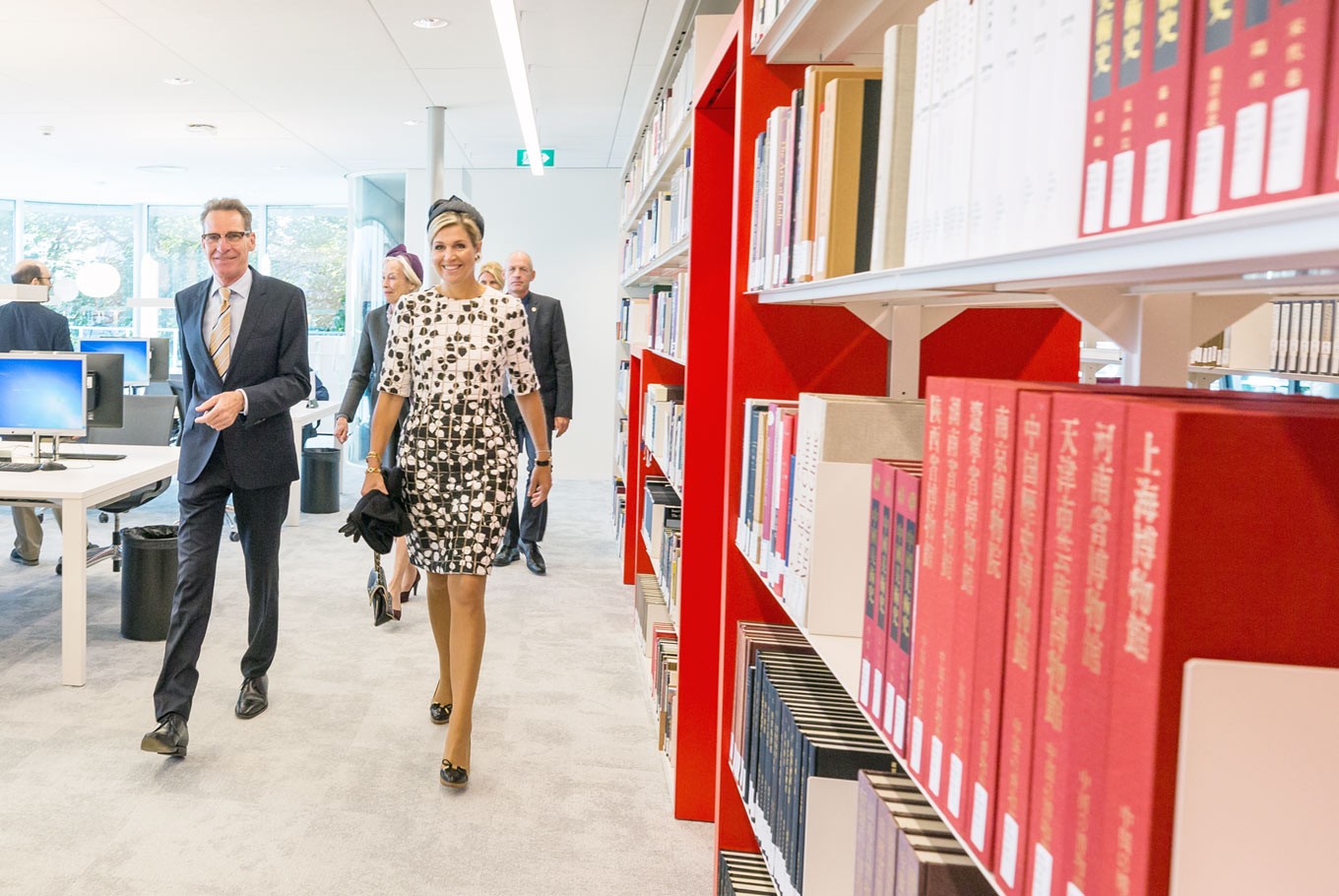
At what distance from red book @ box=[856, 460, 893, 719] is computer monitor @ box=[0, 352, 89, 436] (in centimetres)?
426

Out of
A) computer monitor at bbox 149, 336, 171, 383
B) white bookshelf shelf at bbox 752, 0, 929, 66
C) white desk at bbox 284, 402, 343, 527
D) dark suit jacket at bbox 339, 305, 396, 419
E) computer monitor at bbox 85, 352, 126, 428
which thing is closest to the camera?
white bookshelf shelf at bbox 752, 0, 929, 66

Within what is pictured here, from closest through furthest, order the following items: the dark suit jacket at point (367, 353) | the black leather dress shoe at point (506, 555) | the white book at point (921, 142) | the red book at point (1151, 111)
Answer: the red book at point (1151, 111) < the white book at point (921, 142) < the dark suit jacket at point (367, 353) < the black leather dress shoe at point (506, 555)

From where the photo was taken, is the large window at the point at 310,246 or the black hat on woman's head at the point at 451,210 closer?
the black hat on woman's head at the point at 451,210

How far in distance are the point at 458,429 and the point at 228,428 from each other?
0.76m

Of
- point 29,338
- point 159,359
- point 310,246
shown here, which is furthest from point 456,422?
point 310,246

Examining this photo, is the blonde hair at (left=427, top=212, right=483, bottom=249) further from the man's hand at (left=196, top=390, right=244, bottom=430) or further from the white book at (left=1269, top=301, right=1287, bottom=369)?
the white book at (left=1269, top=301, right=1287, bottom=369)

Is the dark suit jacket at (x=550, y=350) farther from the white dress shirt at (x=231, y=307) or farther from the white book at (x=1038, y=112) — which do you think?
the white book at (x=1038, y=112)

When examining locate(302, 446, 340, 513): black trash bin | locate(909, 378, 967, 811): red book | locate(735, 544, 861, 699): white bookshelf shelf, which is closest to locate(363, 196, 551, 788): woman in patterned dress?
locate(735, 544, 861, 699): white bookshelf shelf

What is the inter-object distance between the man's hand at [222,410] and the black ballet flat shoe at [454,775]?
1.20 metres

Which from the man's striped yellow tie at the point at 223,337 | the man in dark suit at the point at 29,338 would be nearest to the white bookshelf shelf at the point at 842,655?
the man's striped yellow tie at the point at 223,337

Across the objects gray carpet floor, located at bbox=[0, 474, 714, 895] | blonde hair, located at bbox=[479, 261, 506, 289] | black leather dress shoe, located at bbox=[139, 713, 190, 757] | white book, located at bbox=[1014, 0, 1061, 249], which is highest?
blonde hair, located at bbox=[479, 261, 506, 289]

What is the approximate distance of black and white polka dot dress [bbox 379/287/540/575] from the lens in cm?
286

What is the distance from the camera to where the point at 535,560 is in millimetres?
5441

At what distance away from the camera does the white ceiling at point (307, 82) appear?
16.9 feet
